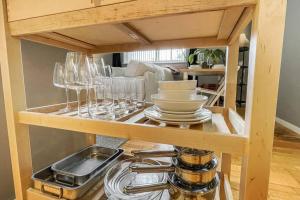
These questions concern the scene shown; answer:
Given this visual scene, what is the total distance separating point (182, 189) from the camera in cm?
56

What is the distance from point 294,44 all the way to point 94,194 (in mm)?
2734

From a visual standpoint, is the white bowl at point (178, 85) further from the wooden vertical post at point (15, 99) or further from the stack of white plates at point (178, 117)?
the wooden vertical post at point (15, 99)

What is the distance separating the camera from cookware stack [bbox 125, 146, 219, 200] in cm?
56

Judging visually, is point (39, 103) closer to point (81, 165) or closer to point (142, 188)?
point (81, 165)

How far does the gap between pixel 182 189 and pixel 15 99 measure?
0.57 m

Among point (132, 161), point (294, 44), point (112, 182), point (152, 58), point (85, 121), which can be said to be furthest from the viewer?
point (152, 58)

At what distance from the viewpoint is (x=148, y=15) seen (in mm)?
382

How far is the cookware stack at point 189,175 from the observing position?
0.56 metres

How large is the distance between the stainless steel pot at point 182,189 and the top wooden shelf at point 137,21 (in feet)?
1.57

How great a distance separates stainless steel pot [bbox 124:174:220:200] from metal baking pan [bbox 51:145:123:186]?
8.1 inches

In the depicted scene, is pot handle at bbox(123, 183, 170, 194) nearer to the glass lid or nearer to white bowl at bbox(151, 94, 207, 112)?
the glass lid

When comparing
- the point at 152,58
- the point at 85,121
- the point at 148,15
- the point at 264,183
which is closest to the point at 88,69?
the point at 85,121

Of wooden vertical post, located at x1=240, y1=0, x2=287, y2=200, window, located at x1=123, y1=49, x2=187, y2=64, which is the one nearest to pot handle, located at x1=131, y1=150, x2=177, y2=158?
wooden vertical post, located at x1=240, y1=0, x2=287, y2=200

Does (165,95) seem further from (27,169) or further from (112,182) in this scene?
(27,169)
